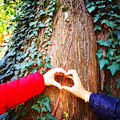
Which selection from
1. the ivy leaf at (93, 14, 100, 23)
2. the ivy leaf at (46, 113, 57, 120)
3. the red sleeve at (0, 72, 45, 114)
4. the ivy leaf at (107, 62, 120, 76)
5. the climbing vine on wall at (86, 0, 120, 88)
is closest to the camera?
the red sleeve at (0, 72, 45, 114)

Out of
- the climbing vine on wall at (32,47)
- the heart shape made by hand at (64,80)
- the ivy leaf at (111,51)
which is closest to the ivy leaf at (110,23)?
the ivy leaf at (111,51)

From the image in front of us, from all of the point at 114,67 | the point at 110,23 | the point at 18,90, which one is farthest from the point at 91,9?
the point at 18,90

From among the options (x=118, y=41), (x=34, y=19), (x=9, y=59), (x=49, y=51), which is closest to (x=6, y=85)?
(x=49, y=51)

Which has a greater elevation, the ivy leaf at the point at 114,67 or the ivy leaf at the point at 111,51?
the ivy leaf at the point at 111,51

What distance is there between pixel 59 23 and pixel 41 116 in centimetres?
157

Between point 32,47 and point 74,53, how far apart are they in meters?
0.77

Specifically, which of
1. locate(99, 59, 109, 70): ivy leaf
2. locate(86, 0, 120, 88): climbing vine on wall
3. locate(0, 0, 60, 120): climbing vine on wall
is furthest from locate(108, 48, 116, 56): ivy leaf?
locate(0, 0, 60, 120): climbing vine on wall

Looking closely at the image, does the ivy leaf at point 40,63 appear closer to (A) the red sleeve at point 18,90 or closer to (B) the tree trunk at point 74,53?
(B) the tree trunk at point 74,53

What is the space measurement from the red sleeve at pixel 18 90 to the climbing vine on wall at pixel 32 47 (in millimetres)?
285

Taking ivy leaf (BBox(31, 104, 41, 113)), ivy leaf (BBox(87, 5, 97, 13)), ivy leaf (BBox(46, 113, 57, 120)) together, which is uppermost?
ivy leaf (BBox(87, 5, 97, 13))

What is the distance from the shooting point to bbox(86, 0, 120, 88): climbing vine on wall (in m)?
1.92

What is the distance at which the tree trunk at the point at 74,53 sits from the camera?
149 centimetres

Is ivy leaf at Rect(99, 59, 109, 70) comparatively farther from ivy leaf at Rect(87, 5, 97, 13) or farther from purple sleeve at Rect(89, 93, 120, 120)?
ivy leaf at Rect(87, 5, 97, 13)

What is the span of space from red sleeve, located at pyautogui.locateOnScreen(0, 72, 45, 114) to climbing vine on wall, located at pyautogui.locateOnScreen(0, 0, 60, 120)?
285mm
